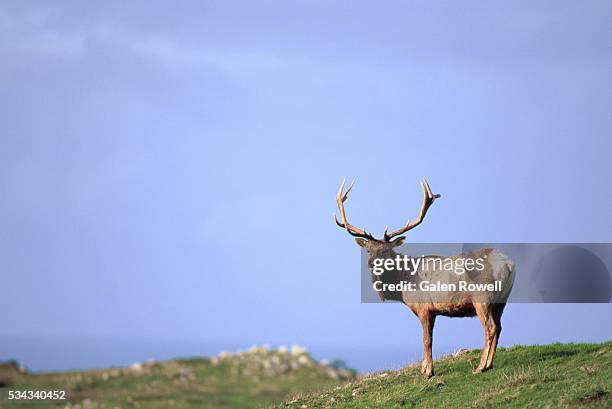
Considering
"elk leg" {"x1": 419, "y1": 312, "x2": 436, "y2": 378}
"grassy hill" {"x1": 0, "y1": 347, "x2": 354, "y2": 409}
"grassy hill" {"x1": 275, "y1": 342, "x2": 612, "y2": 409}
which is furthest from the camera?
"grassy hill" {"x1": 0, "y1": 347, "x2": 354, "y2": 409}

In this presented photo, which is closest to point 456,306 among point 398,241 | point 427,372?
point 427,372

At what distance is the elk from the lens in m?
18.6

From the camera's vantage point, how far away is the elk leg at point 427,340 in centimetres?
1941

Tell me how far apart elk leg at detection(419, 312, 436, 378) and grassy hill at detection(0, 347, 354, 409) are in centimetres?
418

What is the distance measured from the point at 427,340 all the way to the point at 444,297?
49.3 inches

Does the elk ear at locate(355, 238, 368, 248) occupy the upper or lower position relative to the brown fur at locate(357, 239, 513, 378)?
upper

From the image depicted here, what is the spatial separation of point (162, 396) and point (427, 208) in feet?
31.2

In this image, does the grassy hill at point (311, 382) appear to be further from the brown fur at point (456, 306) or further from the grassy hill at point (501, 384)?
the brown fur at point (456, 306)

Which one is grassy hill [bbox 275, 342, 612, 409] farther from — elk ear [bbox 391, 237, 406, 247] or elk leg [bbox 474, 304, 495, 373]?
elk ear [bbox 391, 237, 406, 247]

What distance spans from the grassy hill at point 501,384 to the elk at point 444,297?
84 cm

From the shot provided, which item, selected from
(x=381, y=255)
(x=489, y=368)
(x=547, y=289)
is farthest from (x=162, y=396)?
(x=547, y=289)

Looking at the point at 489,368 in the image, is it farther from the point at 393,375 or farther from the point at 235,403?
the point at 235,403

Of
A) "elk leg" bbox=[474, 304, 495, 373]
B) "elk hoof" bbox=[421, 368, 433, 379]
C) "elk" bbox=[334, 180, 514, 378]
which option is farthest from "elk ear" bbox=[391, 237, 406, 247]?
"elk hoof" bbox=[421, 368, 433, 379]

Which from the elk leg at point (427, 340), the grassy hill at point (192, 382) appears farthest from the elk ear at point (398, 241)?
the grassy hill at point (192, 382)
